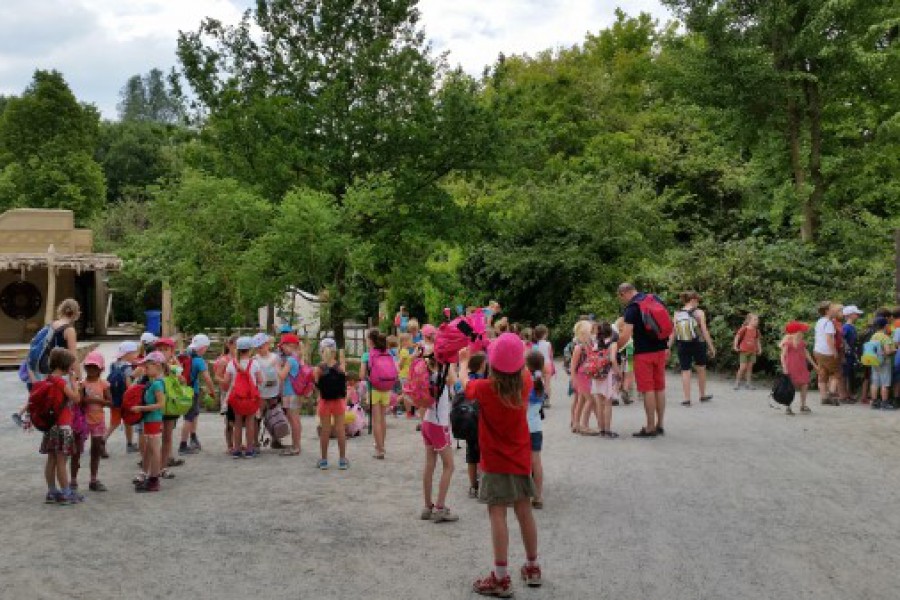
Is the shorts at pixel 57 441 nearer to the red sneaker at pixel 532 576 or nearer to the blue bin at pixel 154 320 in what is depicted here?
the red sneaker at pixel 532 576

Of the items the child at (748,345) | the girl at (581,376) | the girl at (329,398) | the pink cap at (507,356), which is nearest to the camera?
the pink cap at (507,356)

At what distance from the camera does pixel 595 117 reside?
36438 mm

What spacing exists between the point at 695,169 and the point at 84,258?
2234cm

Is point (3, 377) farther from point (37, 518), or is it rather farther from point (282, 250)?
point (37, 518)

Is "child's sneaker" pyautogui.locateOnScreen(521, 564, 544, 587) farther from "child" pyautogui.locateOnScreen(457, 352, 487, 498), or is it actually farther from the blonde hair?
the blonde hair

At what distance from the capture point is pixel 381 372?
916 cm

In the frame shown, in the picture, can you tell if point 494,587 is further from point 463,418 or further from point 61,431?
point 61,431

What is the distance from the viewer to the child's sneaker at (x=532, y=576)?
17.2 feet

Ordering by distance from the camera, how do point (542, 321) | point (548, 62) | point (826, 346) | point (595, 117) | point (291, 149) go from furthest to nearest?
1. point (548, 62)
2. point (595, 117)
3. point (542, 321)
4. point (291, 149)
5. point (826, 346)

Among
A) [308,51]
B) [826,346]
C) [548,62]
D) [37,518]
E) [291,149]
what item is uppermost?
[548,62]

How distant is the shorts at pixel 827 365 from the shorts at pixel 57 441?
11.8 metres

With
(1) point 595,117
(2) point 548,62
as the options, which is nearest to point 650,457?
(1) point 595,117

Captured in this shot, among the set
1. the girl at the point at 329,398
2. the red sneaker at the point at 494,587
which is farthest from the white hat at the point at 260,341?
the red sneaker at the point at 494,587

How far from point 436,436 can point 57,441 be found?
3551 mm
